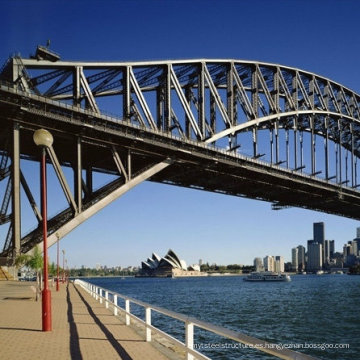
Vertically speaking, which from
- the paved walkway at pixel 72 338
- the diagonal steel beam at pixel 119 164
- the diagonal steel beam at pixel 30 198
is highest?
the diagonal steel beam at pixel 119 164

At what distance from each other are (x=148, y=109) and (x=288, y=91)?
3804cm

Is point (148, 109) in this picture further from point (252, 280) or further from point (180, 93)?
point (252, 280)

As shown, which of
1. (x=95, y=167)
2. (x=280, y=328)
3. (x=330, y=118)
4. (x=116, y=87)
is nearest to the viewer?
(x=280, y=328)

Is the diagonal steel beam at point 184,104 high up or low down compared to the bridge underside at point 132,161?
up

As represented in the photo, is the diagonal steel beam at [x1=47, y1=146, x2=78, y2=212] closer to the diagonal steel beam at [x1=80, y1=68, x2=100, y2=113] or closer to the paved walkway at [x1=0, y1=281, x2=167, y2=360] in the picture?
the diagonal steel beam at [x1=80, y1=68, x2=100, y2=113]

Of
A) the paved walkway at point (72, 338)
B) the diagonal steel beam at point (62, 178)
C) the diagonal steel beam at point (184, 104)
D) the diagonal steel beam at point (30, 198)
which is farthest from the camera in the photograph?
the diagonal steel beam at point (184, 104)

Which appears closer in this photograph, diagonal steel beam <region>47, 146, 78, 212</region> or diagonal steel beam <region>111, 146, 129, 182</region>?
diagonal steel beam <region>47, 146, 78, 212</region>

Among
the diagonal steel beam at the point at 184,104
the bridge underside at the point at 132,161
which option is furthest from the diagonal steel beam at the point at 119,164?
the diagonal steel beam at the point at 184,104

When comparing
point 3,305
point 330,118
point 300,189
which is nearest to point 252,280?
point 330,118

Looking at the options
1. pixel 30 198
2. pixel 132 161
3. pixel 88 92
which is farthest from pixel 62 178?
pixel 132 161

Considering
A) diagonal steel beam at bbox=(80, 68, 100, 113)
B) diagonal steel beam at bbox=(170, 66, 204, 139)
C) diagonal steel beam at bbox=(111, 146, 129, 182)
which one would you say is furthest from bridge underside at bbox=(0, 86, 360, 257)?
diagonal steel beam at bbox=(170, 66, 204, 139)

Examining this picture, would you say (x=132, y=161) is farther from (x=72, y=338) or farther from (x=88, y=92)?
(x=72, y=338)

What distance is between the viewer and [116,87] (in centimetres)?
4950

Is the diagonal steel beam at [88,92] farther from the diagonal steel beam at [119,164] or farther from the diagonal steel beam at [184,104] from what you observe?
the diagonal steel beam at [184,104]
